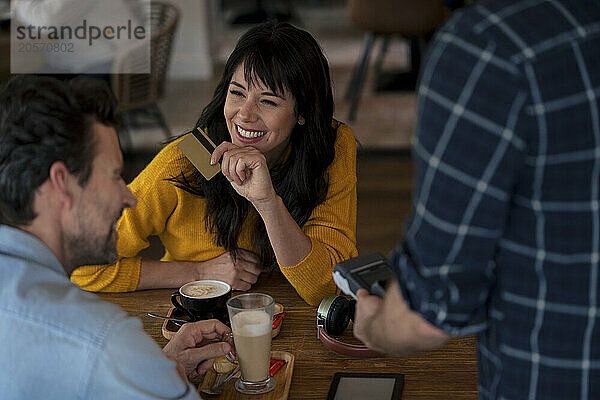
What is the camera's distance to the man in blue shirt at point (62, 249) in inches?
40.6

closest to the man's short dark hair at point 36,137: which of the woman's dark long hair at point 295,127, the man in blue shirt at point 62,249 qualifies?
the man in blue shirt at point 62,249

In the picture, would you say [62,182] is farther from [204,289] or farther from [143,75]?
[143,75]

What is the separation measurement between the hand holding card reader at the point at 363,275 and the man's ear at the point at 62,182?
0.44 metres

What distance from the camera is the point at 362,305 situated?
3.78 ft

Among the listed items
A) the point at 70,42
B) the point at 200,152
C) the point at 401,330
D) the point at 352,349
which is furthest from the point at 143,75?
the point at 401,330

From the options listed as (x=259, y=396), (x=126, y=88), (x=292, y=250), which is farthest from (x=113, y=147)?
(x=126, y=88)

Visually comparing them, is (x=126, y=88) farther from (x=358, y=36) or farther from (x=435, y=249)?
(x=358, y=36)

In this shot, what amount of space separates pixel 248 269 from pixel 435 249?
89 cm

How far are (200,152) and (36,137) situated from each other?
0.66m

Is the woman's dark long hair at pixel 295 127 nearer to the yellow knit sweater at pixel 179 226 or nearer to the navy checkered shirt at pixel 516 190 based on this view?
the yellow knit sweater at pixel 179 226

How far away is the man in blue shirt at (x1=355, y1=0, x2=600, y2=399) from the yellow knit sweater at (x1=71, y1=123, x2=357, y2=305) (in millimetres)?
768

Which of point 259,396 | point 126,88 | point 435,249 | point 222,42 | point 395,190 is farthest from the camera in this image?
point 222,42

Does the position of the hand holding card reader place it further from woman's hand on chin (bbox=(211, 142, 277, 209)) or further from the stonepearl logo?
the stonepearl logo

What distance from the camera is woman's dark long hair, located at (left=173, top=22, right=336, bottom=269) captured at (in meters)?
1.86
